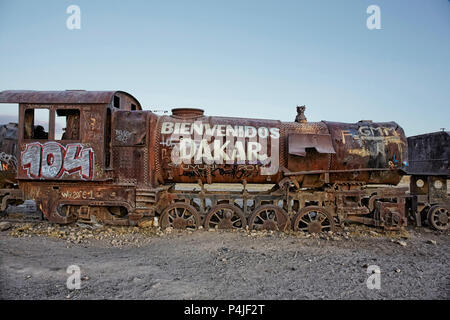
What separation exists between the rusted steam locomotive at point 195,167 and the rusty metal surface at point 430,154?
1.78 meters

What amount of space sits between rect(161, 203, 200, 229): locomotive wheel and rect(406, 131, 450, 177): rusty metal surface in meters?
6.86

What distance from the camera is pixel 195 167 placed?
8703 mm

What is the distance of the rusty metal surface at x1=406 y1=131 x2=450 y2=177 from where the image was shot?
956 centimetres

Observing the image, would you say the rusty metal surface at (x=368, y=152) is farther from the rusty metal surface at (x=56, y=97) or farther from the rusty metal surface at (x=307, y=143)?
the rusty metal surface at (x=56, y=97)

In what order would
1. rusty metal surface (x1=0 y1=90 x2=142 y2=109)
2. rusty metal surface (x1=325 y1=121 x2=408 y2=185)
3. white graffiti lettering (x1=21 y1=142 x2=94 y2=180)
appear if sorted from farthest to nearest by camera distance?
rusty metal surface (x1=325 y1=121 x2=408 y2=185) < rusty metal surface (x1=0 y1=90 x2=142 y2=109) < white graffiti lettering (x1=21 y1=142 x2=94 y2=180)

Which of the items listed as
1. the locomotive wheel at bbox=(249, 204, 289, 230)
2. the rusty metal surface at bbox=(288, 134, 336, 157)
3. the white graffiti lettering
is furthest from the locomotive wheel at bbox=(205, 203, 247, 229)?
the white graffiti lettering

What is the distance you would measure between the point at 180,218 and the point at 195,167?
62.2 inches

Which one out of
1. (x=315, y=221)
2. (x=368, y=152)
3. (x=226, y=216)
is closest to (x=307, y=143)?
(x=368, y=152)

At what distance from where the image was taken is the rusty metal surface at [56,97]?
846 centimetres

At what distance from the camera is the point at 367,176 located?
892cm

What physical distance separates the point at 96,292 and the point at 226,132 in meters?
5.58

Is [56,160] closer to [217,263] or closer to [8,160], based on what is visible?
[8,160]

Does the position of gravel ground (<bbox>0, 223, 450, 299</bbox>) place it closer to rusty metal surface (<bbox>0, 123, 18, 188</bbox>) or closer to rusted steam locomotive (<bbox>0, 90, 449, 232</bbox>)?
rusted steam locomotive (<bbox>0, 90, 449, 232</bbox>)
